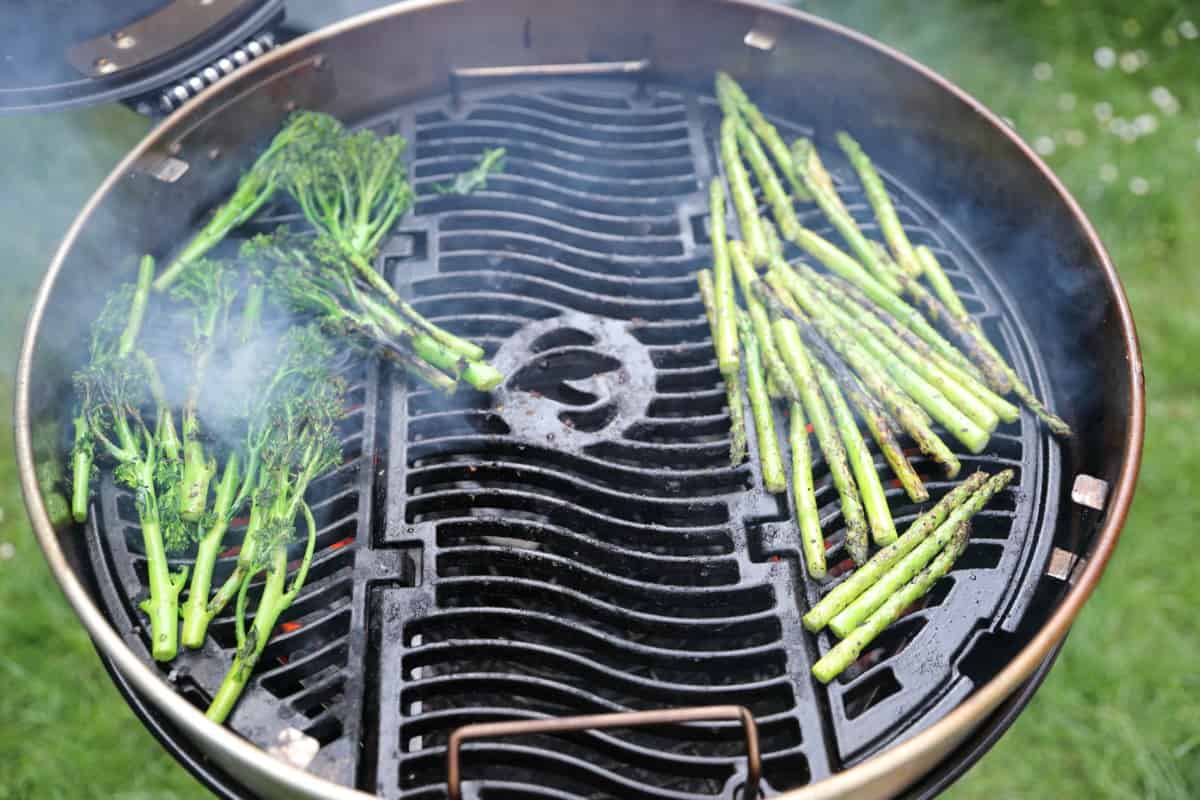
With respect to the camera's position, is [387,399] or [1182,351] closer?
[387,399]

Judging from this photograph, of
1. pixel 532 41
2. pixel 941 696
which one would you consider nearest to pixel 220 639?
pixel 941 696

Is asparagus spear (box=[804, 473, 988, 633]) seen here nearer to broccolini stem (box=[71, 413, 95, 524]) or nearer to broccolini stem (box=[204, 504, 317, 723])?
broccolini stem (box=[204, 504, 317, 723])

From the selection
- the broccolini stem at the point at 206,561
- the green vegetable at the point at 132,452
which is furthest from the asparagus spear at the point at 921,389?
the green vegetable at the point at 132,452

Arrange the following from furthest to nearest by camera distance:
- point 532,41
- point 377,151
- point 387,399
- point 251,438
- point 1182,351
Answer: point 1182,351 < point 532,41 < point 377,151 < point 387,399 < point 251,438

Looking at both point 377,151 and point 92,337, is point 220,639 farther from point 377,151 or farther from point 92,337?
point 377,151

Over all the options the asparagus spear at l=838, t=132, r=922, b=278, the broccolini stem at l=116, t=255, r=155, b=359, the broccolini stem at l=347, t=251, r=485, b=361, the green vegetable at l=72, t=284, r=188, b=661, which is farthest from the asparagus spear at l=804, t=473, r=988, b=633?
the broccolini stem at l=116, t=255, r=155, b=359

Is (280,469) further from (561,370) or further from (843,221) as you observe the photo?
(843,221)

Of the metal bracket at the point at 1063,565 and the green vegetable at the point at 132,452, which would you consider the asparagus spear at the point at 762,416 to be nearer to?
the metal bracket at the point at 1063,565

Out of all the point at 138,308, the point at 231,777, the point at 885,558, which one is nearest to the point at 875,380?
the point at 885,558
